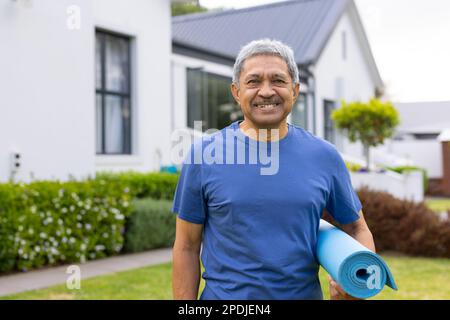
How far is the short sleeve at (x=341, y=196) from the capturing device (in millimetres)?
2192

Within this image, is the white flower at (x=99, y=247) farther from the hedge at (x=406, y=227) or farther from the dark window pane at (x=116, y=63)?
the hedge at (x=406, y=227)

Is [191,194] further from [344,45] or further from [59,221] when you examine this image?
[344,45]

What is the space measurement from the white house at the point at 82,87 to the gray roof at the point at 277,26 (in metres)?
8.95

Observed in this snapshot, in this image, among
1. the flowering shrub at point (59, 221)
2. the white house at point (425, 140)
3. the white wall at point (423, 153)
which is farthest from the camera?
the white wall at point (423, 153)

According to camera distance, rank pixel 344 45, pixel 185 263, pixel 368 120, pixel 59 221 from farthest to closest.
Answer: pixel 344 45, pixel 368 120, pixel 59 221, pixel 185 263

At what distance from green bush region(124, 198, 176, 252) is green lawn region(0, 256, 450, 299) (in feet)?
3.94

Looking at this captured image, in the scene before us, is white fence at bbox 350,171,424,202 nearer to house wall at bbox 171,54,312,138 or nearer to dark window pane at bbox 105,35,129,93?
house wall at bbox 171,54,312,138

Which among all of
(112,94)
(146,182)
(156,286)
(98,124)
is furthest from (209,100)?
(156,286)

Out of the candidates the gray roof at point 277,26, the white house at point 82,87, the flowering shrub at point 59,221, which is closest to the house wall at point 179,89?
the white house at point 82,87

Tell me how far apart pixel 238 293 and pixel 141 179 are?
788cm

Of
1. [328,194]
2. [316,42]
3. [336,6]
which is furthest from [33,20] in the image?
[336,6]

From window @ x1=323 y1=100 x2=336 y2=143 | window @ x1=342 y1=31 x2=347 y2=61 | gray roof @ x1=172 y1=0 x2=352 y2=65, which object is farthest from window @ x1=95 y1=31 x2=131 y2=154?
window @ x1=342 y1=31 x2=347 y2=61

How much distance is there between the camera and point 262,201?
2039 mm

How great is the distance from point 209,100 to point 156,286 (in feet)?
30.1
